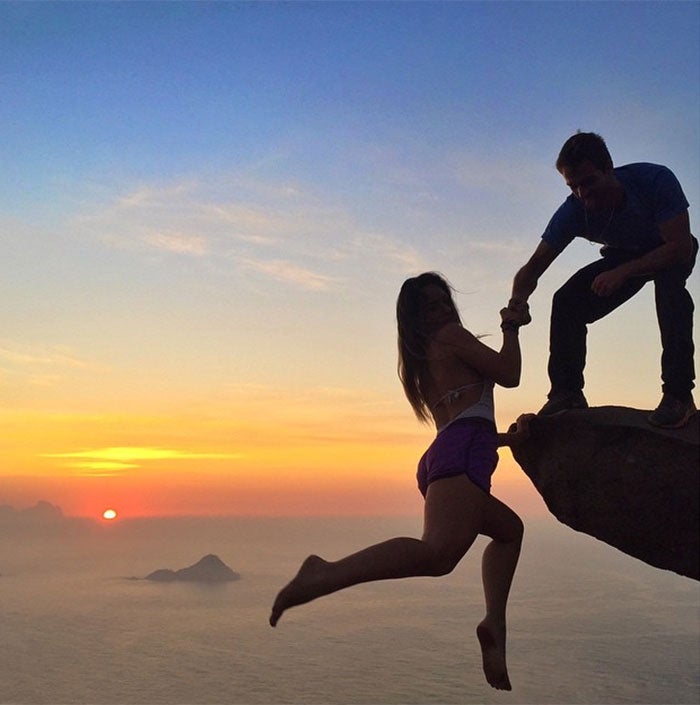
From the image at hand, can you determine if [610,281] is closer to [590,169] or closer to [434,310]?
[590,169]

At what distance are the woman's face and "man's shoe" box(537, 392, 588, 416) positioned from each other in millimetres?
1555

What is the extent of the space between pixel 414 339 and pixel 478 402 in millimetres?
649

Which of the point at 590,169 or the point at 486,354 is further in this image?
the point at 590,169

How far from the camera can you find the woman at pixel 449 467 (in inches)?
163

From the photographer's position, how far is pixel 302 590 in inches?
162

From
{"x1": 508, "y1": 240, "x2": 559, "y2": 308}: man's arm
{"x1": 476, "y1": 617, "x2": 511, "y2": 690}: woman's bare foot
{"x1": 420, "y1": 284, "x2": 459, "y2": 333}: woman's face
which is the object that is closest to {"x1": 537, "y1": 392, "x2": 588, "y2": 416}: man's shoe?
{"x1": 508, "y1": 240, "x2": 559, "y2": 308}: man's arm

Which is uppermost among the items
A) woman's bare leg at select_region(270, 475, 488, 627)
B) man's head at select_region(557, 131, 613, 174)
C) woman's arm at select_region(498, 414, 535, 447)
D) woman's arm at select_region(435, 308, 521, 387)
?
man's head at select_region(557, 131, 613, 174)

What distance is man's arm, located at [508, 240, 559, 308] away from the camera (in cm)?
563

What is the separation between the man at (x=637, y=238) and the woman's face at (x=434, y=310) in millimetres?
545

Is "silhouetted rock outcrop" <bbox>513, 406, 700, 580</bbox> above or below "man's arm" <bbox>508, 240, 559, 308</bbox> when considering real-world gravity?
below

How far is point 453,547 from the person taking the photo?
169 inches

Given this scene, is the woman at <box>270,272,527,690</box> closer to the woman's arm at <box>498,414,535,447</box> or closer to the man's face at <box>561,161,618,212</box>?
the woman's arm at <box>498,414,535,447</box>

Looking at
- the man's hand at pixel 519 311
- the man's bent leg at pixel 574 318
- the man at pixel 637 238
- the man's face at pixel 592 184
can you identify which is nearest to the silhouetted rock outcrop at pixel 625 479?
the man at pixel 637 238

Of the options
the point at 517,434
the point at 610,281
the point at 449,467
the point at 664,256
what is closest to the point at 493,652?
the point at 449,467
